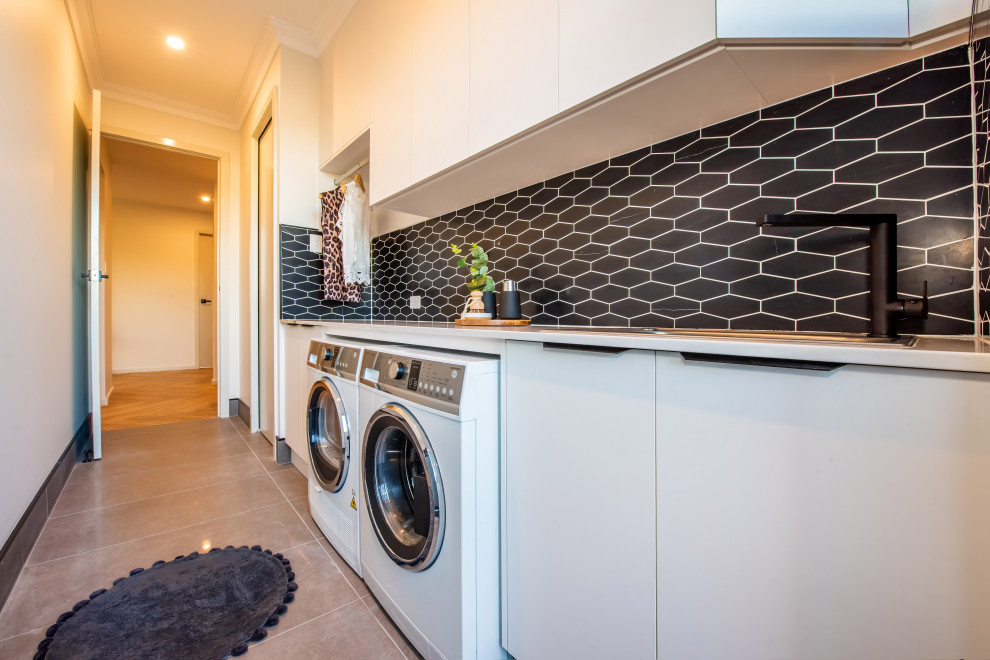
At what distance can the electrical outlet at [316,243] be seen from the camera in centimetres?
278

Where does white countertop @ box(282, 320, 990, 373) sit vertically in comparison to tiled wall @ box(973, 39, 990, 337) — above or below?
below

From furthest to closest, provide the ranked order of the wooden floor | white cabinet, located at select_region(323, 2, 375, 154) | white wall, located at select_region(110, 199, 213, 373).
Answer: white wall, located at select_region(110, 199, 213, 373) < the wooden floor < white cabinet, located at select_region(323, 2, 375, 154)

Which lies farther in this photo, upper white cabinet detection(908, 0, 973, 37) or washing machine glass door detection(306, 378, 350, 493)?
washing machine glass door detection(306, 378, 350, 493)

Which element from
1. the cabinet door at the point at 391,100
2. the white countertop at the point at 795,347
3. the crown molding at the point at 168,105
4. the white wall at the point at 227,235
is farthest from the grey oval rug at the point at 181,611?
the crown molding at the point at 168,105

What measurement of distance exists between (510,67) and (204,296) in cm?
763

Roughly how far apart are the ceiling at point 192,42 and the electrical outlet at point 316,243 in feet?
4.15

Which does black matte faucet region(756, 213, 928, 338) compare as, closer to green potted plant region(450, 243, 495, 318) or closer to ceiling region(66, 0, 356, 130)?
green potted plant region(450, 243, 495, 318)

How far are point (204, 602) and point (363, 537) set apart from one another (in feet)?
1.76

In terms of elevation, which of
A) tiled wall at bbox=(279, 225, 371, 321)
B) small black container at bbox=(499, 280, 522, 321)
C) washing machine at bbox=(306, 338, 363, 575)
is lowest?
washing machine at bbox=(306, 338, 363, 575)

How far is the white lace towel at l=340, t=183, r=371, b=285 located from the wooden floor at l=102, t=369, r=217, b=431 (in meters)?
2.43

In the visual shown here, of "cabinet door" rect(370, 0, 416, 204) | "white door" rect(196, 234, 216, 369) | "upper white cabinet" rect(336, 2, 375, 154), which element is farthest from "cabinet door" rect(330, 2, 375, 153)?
"white door" rect(196, 234, 216, 369)

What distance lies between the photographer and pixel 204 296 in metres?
6.95

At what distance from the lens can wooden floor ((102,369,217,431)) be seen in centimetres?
364

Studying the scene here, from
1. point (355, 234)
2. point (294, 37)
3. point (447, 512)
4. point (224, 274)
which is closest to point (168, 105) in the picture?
point (224, 274)
